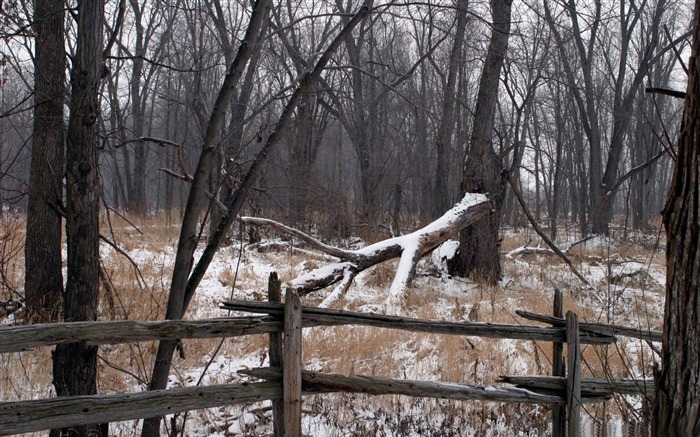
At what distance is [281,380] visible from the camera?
11.5 feet

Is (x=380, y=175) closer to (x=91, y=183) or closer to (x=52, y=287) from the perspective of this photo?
(x=52, y=287)

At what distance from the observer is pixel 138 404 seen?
3.15 m

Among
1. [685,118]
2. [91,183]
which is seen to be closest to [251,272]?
[91,183]

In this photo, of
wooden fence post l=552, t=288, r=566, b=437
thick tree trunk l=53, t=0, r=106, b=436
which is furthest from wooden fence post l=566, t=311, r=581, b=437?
thick tree trunk l=53, t=0, r=106, b=436

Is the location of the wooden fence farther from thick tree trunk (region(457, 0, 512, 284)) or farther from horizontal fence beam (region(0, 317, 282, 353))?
thick tree trunk (region(457, 0, 512, 284))

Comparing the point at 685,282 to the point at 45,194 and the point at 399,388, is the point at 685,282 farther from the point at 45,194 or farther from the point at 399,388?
the point at 45,194

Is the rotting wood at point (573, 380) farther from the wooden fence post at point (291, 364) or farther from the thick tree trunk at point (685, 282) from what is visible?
the wooden fence post at point (291, 364)

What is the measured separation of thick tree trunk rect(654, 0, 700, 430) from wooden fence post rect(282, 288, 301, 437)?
194cm

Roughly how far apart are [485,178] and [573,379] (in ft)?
22.4

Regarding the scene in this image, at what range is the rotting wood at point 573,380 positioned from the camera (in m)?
3.94

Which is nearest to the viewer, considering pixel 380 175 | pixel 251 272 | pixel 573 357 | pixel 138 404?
pixel 138 404

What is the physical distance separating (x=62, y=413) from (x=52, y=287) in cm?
397

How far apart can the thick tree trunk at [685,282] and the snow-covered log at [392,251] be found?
20.0ft

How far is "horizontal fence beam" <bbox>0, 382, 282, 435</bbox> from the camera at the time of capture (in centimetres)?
287
